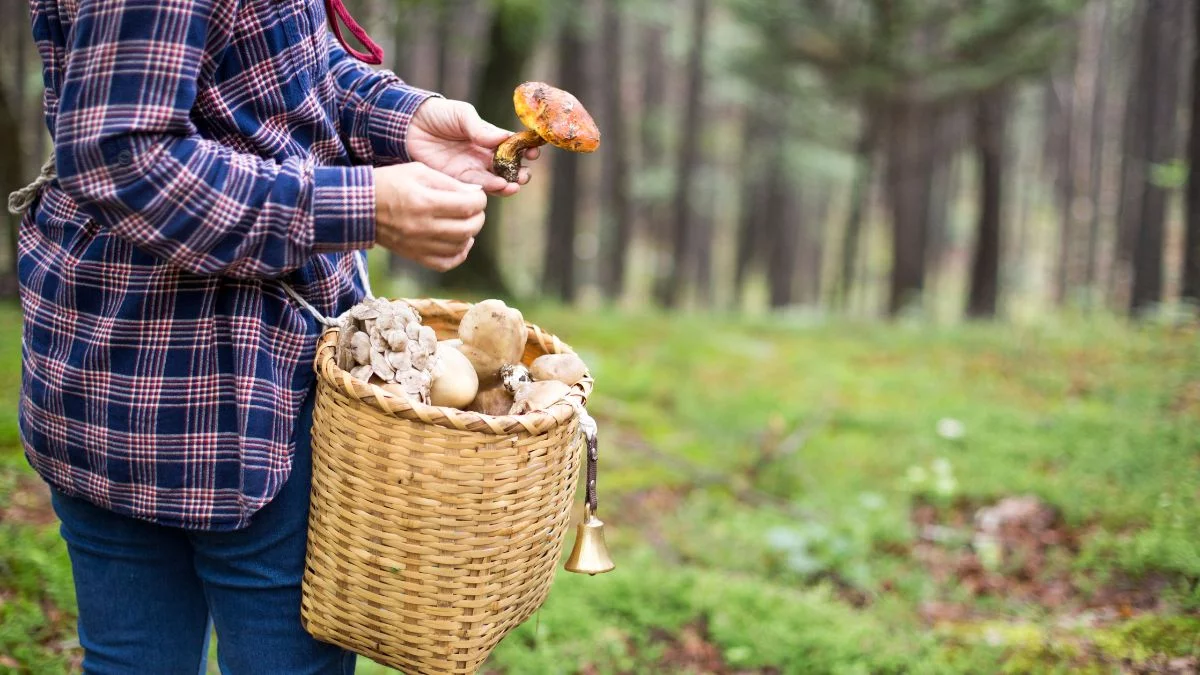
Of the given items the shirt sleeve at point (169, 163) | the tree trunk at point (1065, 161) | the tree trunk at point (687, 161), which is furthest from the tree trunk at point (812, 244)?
the shirt sleeve at point (169, 163)

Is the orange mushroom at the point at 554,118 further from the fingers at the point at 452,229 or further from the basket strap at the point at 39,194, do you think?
the basket strap at the point at 39,194

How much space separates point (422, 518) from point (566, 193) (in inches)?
449

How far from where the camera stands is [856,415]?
620cm

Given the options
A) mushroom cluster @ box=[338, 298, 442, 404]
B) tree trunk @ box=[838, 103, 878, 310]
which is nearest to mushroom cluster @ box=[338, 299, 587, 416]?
mushroom cluster @ box=[338, 298, 442, 404]

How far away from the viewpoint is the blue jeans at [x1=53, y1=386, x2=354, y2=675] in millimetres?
1474

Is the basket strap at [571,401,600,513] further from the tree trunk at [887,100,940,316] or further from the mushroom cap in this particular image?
the tree trunk at [887,100,940,316]

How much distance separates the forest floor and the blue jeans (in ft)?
3.83

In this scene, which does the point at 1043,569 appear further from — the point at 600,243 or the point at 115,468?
the point at 600,243

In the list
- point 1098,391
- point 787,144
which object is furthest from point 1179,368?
point 787,144

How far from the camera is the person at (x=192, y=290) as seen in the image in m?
1.20

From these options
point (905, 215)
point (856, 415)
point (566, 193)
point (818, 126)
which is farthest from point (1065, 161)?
point (856, 415)

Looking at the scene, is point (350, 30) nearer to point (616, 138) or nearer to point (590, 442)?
point (590, 442)

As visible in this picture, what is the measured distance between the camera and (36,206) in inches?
60.5

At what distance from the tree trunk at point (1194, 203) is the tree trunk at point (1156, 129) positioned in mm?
2852
